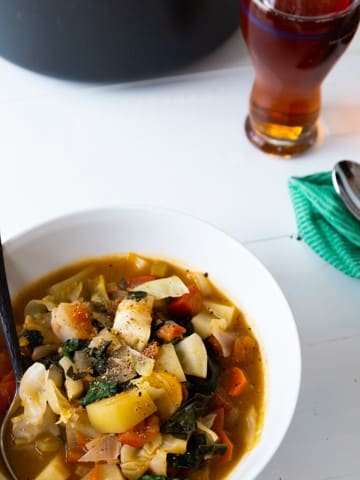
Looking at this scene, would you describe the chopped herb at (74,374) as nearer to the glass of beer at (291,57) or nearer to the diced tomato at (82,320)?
the diced tomato at (82,320)

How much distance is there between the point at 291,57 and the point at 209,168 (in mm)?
323

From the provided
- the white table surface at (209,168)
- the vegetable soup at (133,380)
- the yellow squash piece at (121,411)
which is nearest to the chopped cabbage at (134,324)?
the vegetable soup at (133,380)

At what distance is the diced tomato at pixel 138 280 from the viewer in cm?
139

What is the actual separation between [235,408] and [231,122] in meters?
0.77

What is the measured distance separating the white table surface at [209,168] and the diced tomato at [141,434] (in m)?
0.26

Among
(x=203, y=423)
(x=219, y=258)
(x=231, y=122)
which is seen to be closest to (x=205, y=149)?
(x=231, y=122)

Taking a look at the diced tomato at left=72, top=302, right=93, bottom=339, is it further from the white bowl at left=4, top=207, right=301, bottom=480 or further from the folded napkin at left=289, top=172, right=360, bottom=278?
the folded napkin at left=289, top=172, right=360, bottom=278

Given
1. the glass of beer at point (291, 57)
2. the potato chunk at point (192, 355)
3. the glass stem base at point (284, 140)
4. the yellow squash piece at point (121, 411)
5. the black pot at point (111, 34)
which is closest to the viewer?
the yellow squash piece at point (121, 411)

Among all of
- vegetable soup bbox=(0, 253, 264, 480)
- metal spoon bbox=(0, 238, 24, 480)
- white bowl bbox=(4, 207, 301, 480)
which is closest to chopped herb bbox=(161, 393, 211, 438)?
vegetable soup bbox=(0, 253, 264, 480)

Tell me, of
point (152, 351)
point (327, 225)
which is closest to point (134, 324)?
point (152, 351)

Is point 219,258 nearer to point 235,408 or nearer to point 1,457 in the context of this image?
point 235,408

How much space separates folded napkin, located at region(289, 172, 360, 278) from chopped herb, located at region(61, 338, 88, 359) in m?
0.53

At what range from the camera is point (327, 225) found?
1.51 m

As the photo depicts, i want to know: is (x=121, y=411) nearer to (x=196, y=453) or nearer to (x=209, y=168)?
(x=196, y=453)
